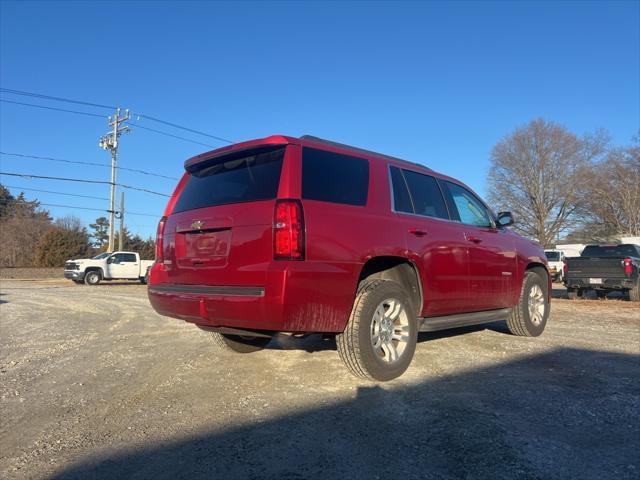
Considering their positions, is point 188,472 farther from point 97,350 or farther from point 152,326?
point 152,326

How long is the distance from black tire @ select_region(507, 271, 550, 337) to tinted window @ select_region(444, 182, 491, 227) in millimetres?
1190

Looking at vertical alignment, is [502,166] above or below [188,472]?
above

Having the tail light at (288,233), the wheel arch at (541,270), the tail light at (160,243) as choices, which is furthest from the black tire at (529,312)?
the tail light at (160,243)

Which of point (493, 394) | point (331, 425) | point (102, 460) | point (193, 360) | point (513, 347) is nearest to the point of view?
point (102, 460)

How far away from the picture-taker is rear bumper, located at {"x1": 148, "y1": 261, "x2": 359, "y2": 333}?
336 cm

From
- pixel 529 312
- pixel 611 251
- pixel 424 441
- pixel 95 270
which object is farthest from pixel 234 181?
pixel 95 270

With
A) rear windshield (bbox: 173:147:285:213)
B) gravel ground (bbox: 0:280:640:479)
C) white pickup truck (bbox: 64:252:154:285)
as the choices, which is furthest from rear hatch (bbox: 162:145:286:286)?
white pickup truck (bbox: 64:252:154:285)

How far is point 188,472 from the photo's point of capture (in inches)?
97.0

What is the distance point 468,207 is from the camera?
5703mm

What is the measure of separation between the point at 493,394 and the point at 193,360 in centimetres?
307

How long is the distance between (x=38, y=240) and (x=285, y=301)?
53.7 meters

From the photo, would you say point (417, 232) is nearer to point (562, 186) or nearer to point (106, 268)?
point (106, 268)

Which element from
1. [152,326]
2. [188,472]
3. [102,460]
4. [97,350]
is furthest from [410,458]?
[152,326]

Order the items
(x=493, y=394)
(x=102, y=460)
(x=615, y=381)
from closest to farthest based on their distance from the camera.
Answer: (x=102, y=460) < (x=493, y=394) < (x=615, y=381)
